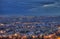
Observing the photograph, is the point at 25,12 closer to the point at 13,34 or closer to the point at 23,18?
the point at 23,18

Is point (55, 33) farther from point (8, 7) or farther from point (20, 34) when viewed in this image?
point (8, 7)

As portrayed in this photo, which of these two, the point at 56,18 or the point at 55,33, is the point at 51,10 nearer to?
the point at 56,18

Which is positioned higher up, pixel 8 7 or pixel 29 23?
pixel 8 7

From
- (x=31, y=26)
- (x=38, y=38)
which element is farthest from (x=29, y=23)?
(x=38, y=38)

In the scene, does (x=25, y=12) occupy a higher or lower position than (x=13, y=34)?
higher

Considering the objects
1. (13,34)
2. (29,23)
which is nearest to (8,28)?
(13,34)
